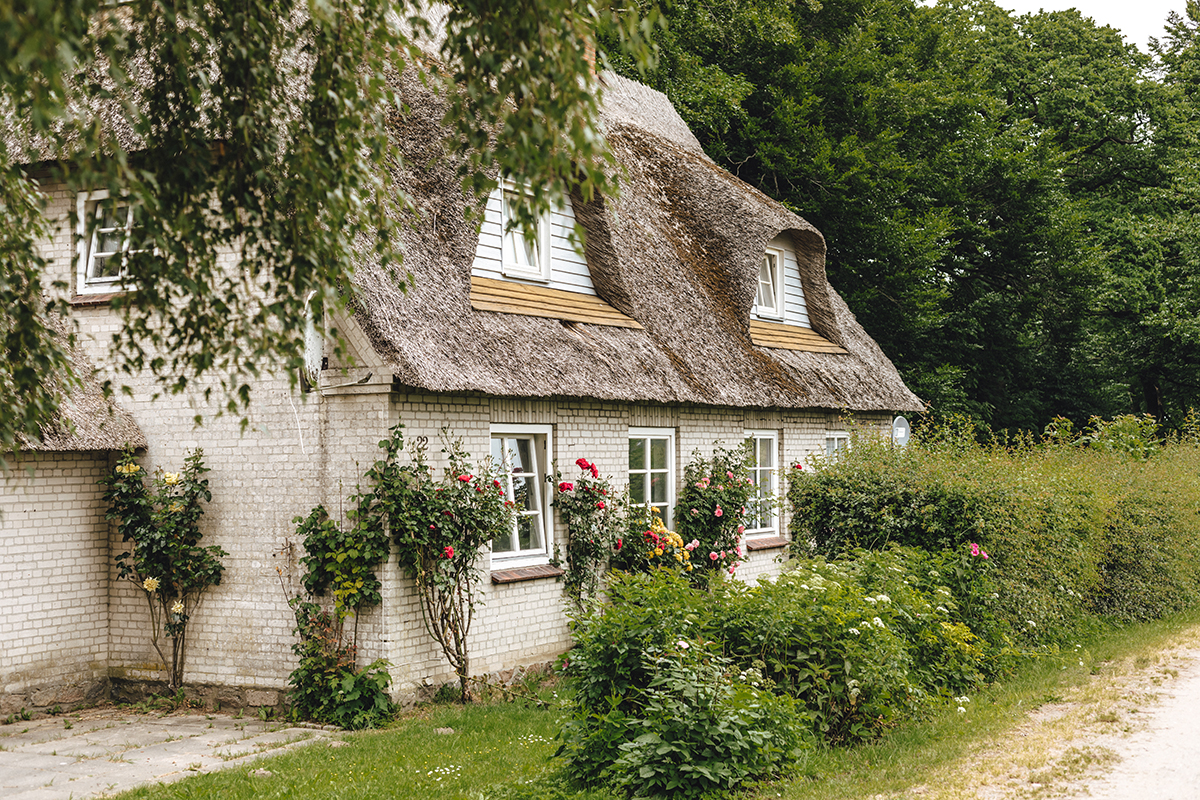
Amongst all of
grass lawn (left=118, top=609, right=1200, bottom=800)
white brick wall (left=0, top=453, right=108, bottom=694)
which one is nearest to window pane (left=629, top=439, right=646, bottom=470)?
grass lawn (left=118, top=609, right=1200, bottom=800)

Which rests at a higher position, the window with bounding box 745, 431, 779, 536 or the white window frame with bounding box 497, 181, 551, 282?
the white window frame with bounding box 497, 181, 551, 282

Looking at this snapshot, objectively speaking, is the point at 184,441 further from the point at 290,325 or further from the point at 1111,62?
the point at 1111,62

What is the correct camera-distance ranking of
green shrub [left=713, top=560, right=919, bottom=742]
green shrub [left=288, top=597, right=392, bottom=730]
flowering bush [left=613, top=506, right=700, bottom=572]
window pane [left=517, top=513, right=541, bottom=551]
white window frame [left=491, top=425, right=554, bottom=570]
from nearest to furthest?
green shrub [left=713, top=560, right=919, bottom=742]
green shrub [left=288, top=597, right=392, bottom=730]
white window frame [left=491, top=425, right=554, bottom=570]
window pane [left=517, top=513, right=541, bottom=551]
flowering bush [left=613, top=506, right=700, bottom=572]

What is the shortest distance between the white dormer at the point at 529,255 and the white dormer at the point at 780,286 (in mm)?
4668

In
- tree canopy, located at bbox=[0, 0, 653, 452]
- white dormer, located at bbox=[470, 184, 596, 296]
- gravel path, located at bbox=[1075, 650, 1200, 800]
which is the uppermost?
white dormer, located at bbox=[470, 184, 596, 296]

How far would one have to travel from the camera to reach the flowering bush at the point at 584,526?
10859 millimetres

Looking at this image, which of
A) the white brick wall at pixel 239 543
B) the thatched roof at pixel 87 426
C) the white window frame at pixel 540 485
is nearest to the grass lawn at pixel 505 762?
the white brick wall at pixel 239 543

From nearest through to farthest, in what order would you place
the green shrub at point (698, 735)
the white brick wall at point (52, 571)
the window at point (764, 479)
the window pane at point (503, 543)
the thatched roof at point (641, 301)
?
A: the green shrub at point (698, 735), the white brick wall at point (52, 571), the thatched roof at point (641, 301), the window pane at point (503, 543), the window at point (764, 479)

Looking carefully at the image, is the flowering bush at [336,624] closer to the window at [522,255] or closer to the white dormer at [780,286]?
the window at [522,255]

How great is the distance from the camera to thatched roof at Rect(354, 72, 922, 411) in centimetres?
934

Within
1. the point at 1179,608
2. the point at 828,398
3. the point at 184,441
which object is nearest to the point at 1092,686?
the point at 1179,608

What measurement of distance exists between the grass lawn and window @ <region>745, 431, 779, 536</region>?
570 centimetres

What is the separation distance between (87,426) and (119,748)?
9.97ft

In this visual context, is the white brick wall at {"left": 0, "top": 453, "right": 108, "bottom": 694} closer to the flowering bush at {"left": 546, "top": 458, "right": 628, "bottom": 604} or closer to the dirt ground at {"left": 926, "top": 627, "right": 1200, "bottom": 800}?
the flowering bush at {"left": 546, "top": 458, "right": 628, "bottom": 604}
